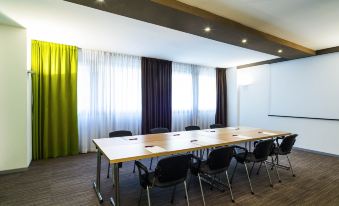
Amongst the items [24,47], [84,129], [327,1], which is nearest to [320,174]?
[327,1]

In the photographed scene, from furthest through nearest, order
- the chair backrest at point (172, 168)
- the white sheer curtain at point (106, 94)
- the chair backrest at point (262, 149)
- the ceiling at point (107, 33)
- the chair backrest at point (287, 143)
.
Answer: the white sheer curtain at point (106, 94), the chair backrest at point (287, 143), the chair backrest at point (262, 149), the ceiling at point (107, 33), the chair backrest at point (172, 168)

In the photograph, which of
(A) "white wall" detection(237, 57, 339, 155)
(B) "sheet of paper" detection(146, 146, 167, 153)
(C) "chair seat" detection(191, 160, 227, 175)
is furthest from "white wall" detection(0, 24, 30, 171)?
(A) "white wall" detection(237, 57, 339, 155)

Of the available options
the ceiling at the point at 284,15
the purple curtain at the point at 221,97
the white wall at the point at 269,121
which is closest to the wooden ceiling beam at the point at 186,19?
the ceiling at the point at 284,15

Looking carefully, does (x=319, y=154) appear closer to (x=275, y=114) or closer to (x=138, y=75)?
(x=275, y=114)

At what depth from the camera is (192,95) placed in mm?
6973

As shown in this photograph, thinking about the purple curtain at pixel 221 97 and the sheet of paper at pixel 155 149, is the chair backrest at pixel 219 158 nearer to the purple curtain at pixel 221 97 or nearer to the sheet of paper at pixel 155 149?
the sheet of paper at pixel 155 149

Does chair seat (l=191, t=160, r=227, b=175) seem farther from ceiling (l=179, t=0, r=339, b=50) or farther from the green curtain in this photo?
the green curtain

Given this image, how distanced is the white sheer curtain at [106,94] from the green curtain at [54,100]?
23 cm

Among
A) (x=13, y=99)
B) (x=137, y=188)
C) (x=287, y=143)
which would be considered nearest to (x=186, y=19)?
(x=137, y=188)

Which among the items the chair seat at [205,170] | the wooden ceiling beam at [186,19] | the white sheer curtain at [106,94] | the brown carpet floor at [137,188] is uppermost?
the wooden ceiling beam at [186,19]

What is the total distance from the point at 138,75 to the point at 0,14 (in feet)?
10.9

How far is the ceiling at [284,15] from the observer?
8.67 ft

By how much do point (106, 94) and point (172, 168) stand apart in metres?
3.75

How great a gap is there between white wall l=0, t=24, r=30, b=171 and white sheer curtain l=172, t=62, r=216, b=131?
164 inches
